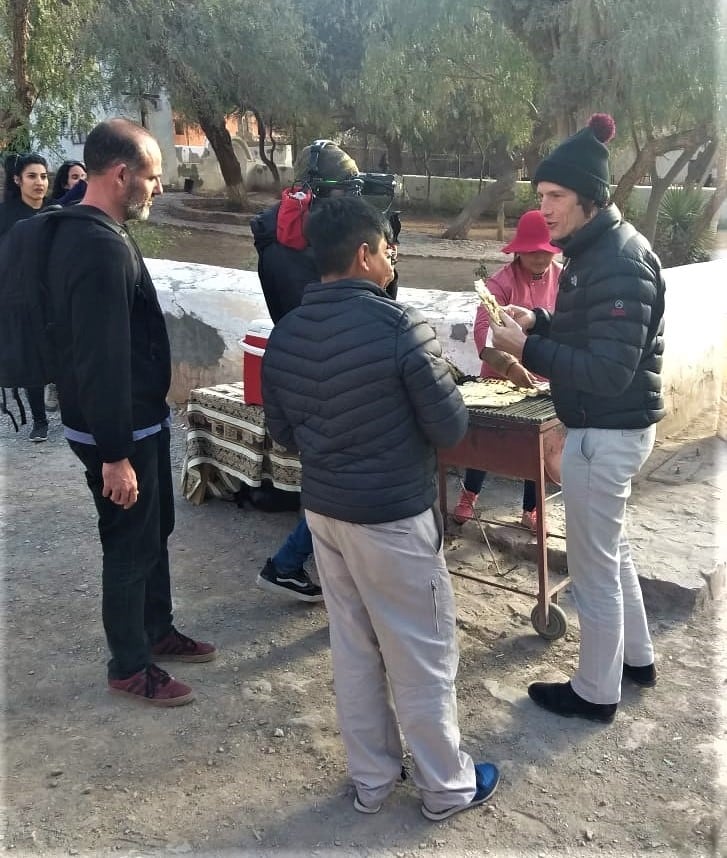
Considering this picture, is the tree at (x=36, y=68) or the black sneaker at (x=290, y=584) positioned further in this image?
the tree at (x=36, y=68)

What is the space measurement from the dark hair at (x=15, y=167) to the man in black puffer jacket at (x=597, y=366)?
410 centimetres

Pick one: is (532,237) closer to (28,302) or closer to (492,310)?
(492,310)

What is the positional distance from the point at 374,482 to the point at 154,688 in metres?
1.44

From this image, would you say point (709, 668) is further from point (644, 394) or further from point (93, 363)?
point (93, 363)

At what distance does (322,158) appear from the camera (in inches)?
132

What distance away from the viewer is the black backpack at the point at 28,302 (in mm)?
2756

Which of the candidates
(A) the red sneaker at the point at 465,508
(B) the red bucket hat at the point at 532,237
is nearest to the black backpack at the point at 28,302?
(B) the red bucket hat at the point at 532,237

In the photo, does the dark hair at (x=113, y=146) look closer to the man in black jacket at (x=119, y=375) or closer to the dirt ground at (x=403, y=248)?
the man in black jacket at (x=119, y=375)

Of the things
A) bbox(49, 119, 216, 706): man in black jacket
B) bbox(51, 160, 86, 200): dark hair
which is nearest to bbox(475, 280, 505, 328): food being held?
bbox(49, 119, 216, 706): man in black jacket

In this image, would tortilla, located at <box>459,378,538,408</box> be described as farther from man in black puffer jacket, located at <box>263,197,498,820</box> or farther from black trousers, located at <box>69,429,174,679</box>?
black trousers, located at <box>69,429,174,679</box>

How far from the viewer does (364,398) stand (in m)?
2.25

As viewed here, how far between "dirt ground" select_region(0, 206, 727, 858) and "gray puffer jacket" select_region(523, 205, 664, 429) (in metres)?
1.12

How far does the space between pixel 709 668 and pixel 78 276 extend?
9.04 feet

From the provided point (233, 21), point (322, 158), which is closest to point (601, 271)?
point (322, 158)
